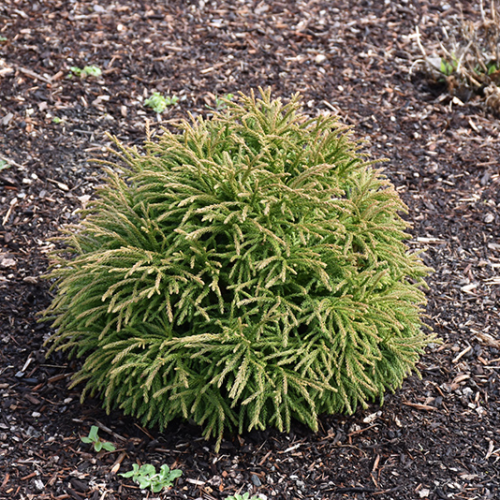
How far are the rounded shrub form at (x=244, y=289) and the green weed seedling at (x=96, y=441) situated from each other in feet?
0.58

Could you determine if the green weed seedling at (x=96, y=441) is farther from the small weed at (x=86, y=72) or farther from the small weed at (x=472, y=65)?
the small weed at (x=472, y=65)

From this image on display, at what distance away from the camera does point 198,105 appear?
5668 mm

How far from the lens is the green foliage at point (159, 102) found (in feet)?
18.2

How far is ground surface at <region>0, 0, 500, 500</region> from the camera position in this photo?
3.31 metres

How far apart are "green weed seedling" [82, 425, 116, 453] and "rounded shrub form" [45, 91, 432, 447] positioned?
0.18 meters

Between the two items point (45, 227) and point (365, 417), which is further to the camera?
point (45, 227)

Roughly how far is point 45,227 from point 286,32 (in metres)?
3.26

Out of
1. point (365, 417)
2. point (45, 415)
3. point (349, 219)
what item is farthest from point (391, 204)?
point (45, 415)

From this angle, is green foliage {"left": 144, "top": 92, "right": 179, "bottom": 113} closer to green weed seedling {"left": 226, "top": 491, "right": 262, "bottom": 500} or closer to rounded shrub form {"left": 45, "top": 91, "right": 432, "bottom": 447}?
rounded shrub form {"left": 45, "top": 91, "right": 432, "bottom": 447}

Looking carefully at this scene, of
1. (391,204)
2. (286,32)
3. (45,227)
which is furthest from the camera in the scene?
(286,32)

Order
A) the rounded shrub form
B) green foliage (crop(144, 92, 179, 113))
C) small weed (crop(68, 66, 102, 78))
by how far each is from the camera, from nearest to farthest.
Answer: the rounded shrub form, green foliage (crop(144, 92, 179, 113)), small weed (crop(68, 66, 102, 78))

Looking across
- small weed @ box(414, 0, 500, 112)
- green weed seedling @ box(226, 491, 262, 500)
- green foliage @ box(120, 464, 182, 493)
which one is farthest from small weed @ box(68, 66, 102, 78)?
green weed seedling @ box(226, 491, 262, 500)

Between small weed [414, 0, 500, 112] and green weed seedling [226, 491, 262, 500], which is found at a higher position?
small weed [414, 0, 500, 112]

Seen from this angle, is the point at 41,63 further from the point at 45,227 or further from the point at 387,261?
the point at 387,261
